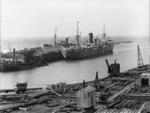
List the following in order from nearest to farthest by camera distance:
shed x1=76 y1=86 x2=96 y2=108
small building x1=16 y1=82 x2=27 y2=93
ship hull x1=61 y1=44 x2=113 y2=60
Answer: shed x1=76 y1=86 x2=96 y2=108
small building x1=16 y1=82 x2=27 y2=93
ship hull x1=61 y1=44 x2=113 y2=60

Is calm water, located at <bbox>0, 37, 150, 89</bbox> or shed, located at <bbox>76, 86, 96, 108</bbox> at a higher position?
shed, located at <bbox>76, 86, 96, 108</bbox>

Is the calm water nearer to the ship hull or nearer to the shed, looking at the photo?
the ship hull

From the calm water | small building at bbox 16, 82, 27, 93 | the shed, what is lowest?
the calm water

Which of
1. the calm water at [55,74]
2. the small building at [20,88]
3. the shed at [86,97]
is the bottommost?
the calm water at [55,74]

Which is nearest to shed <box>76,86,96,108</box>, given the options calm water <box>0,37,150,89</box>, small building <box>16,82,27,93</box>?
small building <box>16,82,27,93</box>

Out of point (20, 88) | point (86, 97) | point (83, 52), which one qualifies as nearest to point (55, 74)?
point (20, 88)

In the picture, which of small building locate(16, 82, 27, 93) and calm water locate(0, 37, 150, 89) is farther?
calm water locate(0, 37, 150, 89)

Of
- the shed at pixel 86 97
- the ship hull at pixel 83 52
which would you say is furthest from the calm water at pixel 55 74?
the shed at pixel 86 97

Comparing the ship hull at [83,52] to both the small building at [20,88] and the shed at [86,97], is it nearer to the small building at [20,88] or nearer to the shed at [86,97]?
the small building at [20,88]

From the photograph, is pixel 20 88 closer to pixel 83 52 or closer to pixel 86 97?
pixel 86 97
